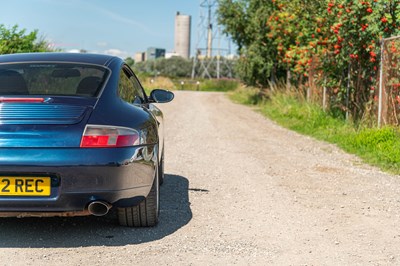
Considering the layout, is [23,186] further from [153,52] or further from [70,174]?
[153,52]

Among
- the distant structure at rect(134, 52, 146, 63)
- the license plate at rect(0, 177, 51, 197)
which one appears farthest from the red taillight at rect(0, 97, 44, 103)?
the distant structure at rect(134, 52, 146, 63)

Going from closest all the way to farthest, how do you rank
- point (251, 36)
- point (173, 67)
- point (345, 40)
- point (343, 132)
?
point (343, 132), point (345, 40), point (251, 36), point (173, 67)

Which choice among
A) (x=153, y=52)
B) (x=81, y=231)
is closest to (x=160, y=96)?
(x=81, y=231)

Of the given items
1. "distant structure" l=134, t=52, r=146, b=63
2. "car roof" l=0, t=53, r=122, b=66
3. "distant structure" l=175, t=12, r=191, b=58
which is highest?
"distant structure" l=175, t=12, r=191, b=58

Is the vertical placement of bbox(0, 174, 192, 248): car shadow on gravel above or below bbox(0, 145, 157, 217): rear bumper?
below

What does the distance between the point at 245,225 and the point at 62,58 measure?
217 cm

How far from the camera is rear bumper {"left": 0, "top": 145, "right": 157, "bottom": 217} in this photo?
4.08 m

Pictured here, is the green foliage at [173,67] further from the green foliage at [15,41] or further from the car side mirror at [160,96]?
the car side mirror at [160,96]

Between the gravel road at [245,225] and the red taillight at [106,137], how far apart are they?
76 centimetres

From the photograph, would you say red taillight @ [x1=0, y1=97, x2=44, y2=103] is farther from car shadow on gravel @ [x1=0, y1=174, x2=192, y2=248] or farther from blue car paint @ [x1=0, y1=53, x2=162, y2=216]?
car shadow on gravel @ [x1=0, y1=174, x2=192, y2=248]

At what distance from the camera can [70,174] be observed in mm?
4121

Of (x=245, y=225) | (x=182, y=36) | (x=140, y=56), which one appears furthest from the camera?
(x=140, y=56)

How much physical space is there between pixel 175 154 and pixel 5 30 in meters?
5.79

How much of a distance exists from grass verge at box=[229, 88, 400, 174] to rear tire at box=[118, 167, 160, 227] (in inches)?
176
